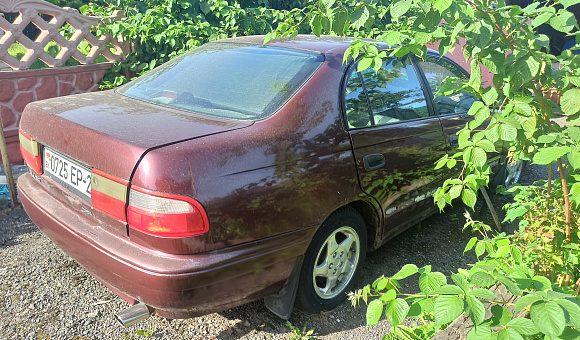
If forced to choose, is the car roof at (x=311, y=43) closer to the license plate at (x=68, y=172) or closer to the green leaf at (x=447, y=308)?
the license plate at (x=68, y=172)

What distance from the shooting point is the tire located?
250cm

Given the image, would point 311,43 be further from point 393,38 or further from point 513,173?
point 513,173

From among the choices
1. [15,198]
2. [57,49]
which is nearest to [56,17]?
[57,49]

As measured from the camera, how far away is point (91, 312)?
2.63 m

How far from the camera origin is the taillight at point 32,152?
8.49 feet

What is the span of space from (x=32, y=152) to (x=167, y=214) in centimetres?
121

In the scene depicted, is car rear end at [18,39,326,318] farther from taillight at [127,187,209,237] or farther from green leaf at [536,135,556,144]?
green leaf at [536,135,556,144]

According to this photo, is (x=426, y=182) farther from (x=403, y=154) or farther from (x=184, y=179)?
(x=184, y=179)

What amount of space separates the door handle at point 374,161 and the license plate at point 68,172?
56.3 inches

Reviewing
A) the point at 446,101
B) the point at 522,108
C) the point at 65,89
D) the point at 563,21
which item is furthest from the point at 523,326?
the point at 65,89

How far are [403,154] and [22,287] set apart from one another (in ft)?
8.05

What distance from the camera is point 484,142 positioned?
1798 mm

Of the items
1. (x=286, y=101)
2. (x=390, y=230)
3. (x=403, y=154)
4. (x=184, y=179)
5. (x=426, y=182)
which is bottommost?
(x=390, y=230)

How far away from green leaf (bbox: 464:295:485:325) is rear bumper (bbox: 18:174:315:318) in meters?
1.09
